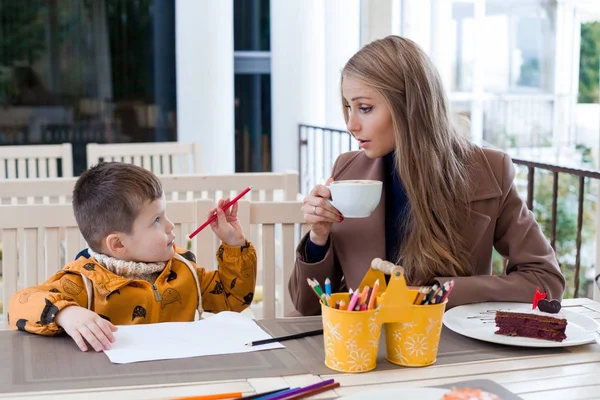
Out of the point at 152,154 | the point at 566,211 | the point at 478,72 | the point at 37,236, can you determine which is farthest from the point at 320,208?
the point at 478,72

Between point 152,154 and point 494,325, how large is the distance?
2884 millimetres

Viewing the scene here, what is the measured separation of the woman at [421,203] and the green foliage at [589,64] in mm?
8521

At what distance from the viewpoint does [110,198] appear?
→ 1.57m

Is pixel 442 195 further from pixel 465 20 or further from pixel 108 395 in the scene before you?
pixel 465 20

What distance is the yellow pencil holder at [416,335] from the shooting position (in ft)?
3.77

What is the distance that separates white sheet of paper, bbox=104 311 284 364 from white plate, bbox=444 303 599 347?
33 centimetres

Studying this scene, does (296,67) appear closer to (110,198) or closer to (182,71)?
(182,71)

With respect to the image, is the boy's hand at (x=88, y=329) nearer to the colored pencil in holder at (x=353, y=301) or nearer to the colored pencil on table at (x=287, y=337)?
the colored pencil on table at (x=287, y=337)

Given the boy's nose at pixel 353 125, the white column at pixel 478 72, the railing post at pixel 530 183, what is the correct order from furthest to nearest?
1. the white column at pixel 478 72
2. the railing post at pixel 530 183
3. the boy's nose at pixel 353 125

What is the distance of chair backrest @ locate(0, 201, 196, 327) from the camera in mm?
1679

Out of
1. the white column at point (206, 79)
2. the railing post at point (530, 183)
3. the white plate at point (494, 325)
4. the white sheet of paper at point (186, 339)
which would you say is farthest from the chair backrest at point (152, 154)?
the white plate at point (494, 325)

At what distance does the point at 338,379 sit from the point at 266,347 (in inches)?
7.1

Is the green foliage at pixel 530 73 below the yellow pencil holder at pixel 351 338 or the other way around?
the other way around

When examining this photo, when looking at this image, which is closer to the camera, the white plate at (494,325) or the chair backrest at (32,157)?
the white plate at (494,325)
